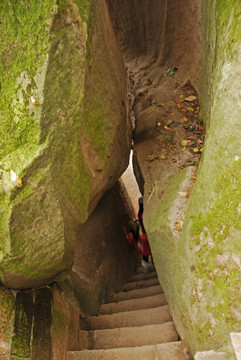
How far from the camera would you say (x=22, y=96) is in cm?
201

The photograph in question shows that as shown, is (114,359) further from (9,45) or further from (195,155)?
(9,45)

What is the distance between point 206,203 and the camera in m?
2.05

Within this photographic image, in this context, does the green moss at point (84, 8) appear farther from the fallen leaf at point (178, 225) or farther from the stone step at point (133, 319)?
the stone step at point (133, 319)

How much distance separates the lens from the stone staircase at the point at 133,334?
2398 millimetres

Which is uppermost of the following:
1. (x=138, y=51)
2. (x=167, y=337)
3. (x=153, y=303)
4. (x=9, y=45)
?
(x=9, y=45)

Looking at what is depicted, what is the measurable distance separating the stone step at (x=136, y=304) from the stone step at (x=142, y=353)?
3.02 feet

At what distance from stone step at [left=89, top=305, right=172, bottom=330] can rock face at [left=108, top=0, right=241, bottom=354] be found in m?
0.38

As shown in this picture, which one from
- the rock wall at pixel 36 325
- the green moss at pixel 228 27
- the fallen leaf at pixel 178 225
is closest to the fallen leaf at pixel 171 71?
the green moss at pixel 228 27

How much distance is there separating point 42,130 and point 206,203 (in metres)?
1.34

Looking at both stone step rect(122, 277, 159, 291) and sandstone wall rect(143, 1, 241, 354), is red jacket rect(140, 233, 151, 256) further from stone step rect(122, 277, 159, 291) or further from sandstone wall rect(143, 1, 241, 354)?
sandstone wall rect(143, 1, 241, 354)

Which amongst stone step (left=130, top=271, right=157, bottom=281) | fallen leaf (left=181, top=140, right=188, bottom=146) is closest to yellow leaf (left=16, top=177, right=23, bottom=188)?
fallen leaf (left=181, top=140, right=188, bottom=146)

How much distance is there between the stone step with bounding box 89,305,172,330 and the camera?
3.03m

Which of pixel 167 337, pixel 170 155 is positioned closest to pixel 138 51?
pixel 170 155

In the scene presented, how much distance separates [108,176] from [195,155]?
1.09 metres
